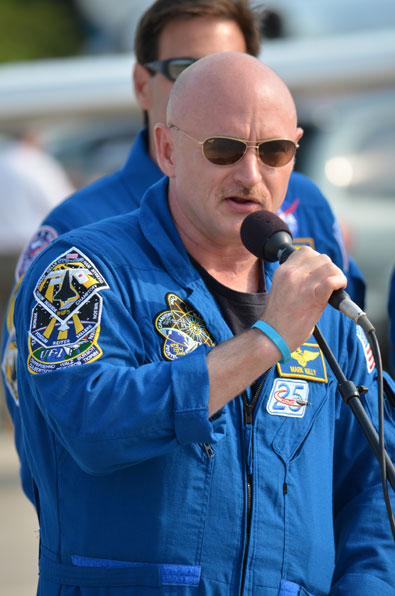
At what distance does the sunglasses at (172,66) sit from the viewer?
13.0 feet

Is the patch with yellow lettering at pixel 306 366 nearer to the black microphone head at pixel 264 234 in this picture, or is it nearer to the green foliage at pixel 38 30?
the black microphone head at pixel 264 234

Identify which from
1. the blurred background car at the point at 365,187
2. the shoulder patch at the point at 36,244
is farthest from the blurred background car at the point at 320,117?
the shoulder patch at the point at 36,244

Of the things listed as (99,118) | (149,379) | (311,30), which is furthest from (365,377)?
(311,30)

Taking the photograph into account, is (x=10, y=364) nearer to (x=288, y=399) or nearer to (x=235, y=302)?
(x=235, y=302)

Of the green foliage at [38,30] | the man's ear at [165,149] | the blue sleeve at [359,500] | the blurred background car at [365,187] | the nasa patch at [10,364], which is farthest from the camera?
the green foliage at [38,30]

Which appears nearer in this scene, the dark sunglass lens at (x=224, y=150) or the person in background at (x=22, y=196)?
the dark sunglass lens at (x=224, y=150)

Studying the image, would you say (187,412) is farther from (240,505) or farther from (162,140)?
(162,140)

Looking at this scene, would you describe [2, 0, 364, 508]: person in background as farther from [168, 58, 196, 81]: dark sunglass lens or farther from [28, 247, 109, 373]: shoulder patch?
[28, 247, 109, 373]: shoulder patch

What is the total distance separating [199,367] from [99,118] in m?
6.16

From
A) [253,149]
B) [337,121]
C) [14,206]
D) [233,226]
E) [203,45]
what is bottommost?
[233,226]

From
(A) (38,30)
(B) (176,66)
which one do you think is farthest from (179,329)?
(A) (38,30)

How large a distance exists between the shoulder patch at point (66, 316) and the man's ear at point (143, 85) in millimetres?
1684

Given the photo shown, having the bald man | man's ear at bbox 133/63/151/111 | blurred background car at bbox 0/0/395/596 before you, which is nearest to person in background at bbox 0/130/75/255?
blurred background car at bbox 0/0/395/596

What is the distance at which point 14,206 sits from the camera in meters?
9.32
